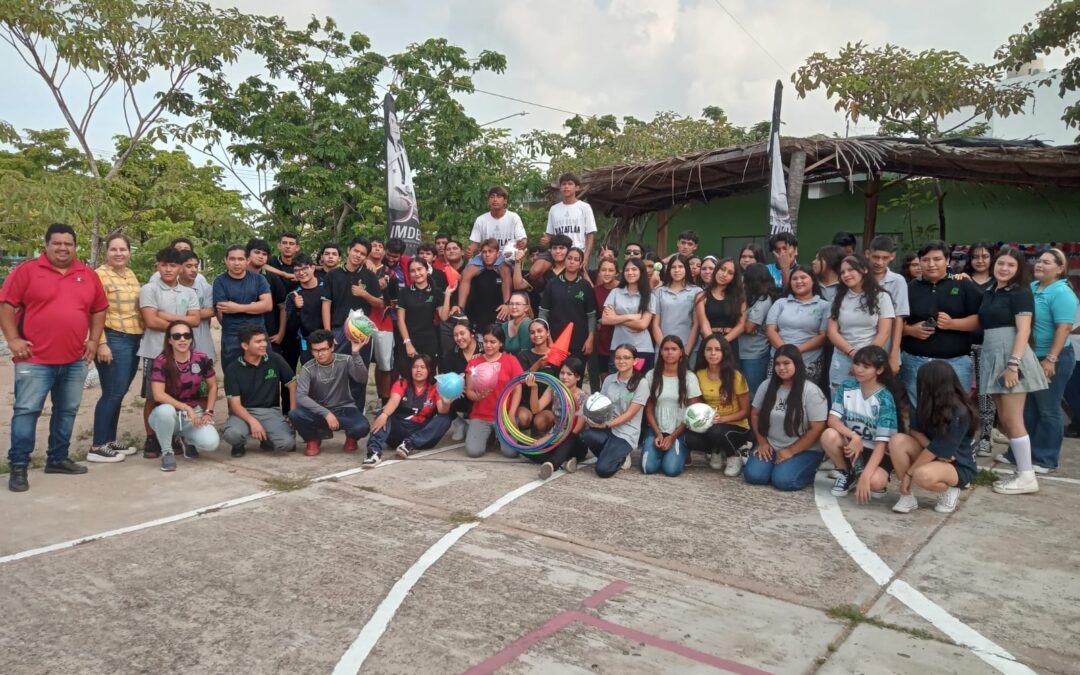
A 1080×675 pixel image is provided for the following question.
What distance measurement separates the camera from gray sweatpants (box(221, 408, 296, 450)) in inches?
247

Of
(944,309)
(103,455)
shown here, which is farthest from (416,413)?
(944,309)

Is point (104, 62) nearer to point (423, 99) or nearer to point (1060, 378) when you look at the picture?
point (423, 99)

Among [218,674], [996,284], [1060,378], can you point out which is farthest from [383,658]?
[1060,378]

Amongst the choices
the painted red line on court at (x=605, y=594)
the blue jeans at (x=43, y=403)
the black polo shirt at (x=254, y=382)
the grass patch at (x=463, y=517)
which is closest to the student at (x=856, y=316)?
the painted red line on court at (x=605, y=594)

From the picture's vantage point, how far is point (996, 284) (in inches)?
218

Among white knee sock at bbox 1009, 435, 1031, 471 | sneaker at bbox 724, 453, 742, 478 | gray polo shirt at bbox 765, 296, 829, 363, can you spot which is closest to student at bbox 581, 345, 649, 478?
sneaker at bbox 724, 453, 742, 478

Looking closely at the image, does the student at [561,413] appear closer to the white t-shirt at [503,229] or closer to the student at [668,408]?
the student at [668,408]

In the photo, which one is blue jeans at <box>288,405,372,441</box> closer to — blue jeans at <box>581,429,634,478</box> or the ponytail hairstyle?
blue jeans at <box>581,429,634,478</box>

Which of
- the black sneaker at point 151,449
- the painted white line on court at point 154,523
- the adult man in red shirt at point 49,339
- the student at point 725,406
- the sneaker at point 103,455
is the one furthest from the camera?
the black sneaker at point 151,449

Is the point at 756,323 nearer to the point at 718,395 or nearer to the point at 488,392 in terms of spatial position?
the point at 718,395

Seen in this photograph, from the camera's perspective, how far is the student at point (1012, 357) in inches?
207

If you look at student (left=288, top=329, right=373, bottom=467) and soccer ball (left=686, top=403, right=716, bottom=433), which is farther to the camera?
student (left=288, top=329, right=373, bottom=467)

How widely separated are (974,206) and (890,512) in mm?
9034

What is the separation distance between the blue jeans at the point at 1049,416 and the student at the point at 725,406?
2161 millimetres
